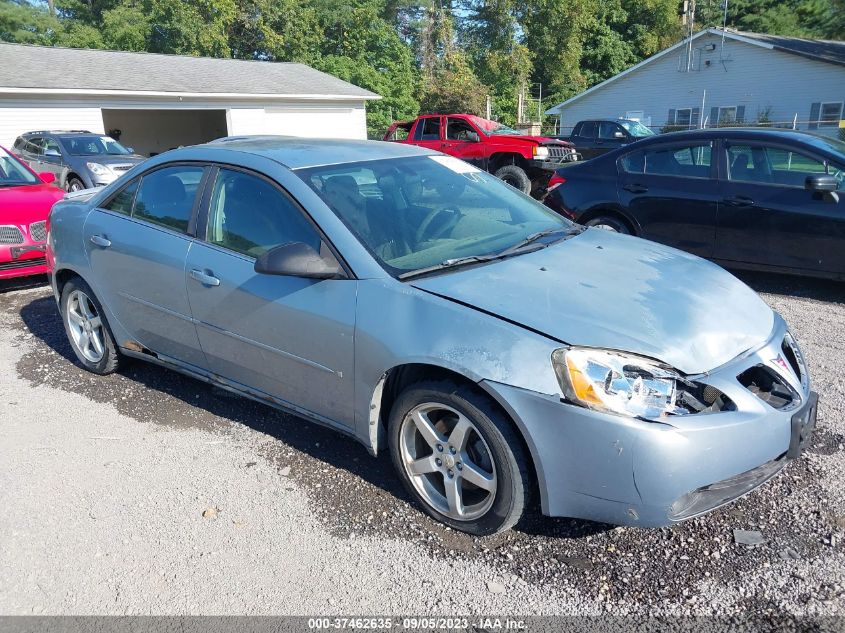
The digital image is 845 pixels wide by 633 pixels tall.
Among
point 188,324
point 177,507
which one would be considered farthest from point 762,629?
point 188,324

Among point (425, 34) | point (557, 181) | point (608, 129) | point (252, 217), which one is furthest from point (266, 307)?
point (425, 34)

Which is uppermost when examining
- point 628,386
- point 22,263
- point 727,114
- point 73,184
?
point 727,114

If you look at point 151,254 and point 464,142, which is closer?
point 151,254

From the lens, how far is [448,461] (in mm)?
2984

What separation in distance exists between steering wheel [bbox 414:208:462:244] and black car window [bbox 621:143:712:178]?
3904 millimetres

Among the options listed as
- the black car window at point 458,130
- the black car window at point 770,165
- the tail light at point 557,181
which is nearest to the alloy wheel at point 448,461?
the black car window at point 770,165

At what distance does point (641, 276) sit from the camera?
3.28 metres

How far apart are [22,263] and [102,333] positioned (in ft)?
10.1

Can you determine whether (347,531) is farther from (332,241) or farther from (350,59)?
(350,59)

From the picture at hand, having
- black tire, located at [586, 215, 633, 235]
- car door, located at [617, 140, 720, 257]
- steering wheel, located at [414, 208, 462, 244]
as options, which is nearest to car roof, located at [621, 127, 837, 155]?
car door, located at [617, 140, 720, 257]

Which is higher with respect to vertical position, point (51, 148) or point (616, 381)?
point (51, 148)

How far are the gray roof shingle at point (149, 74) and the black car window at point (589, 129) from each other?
32.4 feet

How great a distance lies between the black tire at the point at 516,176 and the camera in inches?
538

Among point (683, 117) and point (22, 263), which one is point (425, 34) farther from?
point (22, 263)
